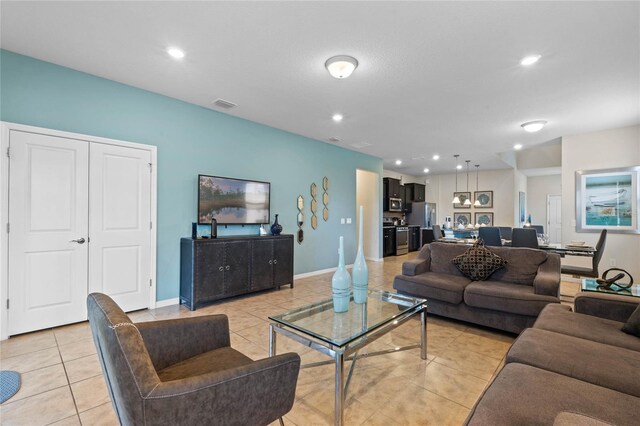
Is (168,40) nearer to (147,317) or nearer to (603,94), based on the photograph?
(147,317)

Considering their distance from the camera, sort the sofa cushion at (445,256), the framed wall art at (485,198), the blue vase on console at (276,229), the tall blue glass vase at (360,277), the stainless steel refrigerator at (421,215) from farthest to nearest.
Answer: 1. the stainless steel refrigerator at (421,215)
2. the framed wall art at (485,198)
3. the blue vase on console at (276,229)
4. the sofa cushion at (445,256)
5. the tall blue glass vase at (360,277)

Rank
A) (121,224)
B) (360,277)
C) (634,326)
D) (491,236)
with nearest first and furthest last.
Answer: (634,326) < (360,277) < (121,224) < (491,236)

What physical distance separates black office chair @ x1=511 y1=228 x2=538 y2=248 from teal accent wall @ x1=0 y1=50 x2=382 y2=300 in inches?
130

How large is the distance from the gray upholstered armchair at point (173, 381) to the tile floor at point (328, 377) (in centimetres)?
64

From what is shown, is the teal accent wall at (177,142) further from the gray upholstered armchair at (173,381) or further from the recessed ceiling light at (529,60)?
the recessed ceiling light at (529,60)

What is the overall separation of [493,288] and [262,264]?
9.81ft

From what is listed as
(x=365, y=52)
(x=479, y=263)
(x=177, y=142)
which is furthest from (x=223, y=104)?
(x=479, y=263)

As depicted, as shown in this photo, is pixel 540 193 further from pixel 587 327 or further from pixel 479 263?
pixel 587 327

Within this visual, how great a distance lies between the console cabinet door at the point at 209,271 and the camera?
11.9 feet

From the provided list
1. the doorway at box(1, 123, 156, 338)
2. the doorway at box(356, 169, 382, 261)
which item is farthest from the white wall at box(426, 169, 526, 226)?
the doorway at box(1, 123, 156, 338)

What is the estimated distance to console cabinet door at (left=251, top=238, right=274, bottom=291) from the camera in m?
4.25

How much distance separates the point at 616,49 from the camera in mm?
2623

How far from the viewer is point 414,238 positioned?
32.8 feet

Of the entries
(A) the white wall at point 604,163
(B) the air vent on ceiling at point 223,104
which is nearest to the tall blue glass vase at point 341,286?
(B) the air vent on ceiling at point 223,104
